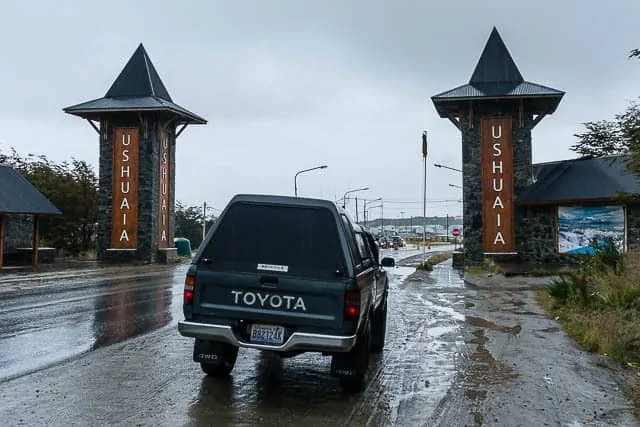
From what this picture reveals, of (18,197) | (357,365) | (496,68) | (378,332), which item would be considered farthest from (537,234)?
(357,365)

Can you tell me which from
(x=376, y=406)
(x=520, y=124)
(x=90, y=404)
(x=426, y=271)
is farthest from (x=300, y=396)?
(x=520, y=124)

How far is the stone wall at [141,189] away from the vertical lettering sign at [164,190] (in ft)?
1.56

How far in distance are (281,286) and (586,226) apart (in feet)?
79.2

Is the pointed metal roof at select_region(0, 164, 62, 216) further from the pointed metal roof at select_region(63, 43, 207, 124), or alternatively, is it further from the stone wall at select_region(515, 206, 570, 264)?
the stone wall at select_region(515, 206, 570, 264)

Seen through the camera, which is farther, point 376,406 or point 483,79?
point 483,79

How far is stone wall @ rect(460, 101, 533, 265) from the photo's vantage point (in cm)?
3105

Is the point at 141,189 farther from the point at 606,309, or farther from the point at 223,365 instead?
the point at 223,365

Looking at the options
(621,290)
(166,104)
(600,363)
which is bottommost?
(600,363)

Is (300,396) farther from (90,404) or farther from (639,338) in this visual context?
(639,338)

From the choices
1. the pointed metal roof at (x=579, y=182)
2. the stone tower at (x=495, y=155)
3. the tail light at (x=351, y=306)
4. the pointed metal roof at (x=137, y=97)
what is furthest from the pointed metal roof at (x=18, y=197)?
the tail light at (x=351, y=306)

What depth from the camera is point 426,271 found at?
101 feet

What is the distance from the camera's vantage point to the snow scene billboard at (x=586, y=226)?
2655 cm

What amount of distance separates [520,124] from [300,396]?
88.6 feet

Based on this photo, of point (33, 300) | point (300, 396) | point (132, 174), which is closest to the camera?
point (300, 396)
